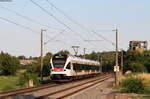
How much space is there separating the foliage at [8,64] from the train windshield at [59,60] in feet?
180

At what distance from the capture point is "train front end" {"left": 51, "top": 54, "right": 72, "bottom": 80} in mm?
36875

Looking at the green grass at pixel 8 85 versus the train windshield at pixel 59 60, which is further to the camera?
the train windshield at pixel 59 60

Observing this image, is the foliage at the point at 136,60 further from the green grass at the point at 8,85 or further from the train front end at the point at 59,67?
the train front end at the point at 59,67

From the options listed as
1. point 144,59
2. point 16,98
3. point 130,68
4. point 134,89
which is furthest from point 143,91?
point 144,59

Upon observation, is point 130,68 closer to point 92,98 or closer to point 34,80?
point 34,80

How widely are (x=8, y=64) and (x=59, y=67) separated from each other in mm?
55984

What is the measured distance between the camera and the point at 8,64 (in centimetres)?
9062

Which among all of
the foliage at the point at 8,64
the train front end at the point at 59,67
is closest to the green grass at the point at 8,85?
the train front end at the point at 59,67

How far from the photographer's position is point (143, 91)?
25.0 meters

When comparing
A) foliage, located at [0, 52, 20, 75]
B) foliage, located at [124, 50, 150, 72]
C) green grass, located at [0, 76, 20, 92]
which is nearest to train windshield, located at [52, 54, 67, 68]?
green grass, located at [0, 76, 20, 92]

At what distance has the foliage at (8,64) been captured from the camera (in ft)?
298

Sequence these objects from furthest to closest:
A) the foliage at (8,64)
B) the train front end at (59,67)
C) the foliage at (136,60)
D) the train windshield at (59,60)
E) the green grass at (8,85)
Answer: the foliage at (8,64) → the foliage at (136,60) → the train windshield at (59,60) → the train front end at (59,67) → the green grass at (8,85)

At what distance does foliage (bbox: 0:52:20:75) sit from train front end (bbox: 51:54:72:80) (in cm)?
5509

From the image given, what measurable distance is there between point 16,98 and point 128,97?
6716 mm
